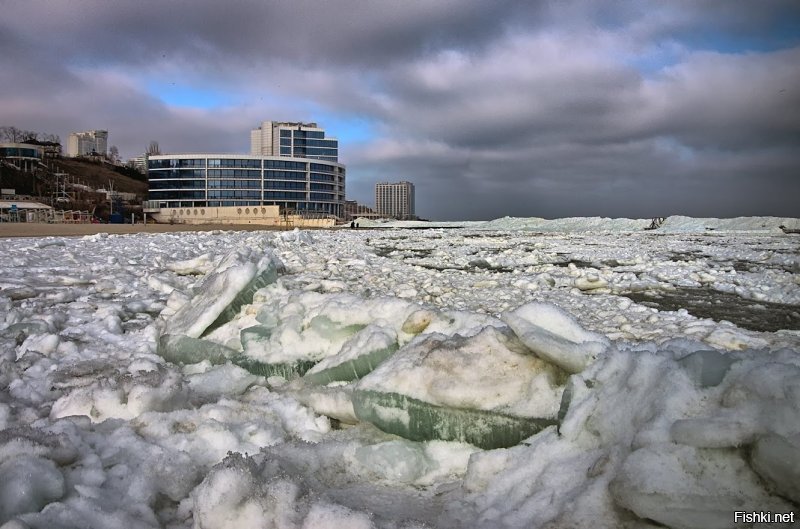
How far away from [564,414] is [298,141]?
10865 centimetres

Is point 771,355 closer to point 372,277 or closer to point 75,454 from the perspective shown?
point 75,454

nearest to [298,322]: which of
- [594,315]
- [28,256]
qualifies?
[594,315]

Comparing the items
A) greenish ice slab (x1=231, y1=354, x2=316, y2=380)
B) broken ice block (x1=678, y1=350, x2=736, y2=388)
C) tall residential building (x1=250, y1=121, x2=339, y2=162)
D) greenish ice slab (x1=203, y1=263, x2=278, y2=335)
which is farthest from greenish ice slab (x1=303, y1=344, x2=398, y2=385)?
tall residential building (x1=250, y1=121, x2=339, y2=162)

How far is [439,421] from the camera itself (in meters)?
2.31

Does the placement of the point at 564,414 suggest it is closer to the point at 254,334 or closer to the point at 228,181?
the point at 254,334

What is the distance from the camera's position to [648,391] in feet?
5.80

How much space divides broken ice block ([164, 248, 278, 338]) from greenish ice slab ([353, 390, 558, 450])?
1828 millimetres

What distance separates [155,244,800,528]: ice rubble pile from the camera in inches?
55.6

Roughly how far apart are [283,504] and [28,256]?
32.5 ft

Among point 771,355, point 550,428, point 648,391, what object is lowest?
point 550,428

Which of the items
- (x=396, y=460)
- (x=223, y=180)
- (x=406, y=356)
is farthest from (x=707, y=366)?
(x=223, y=180)

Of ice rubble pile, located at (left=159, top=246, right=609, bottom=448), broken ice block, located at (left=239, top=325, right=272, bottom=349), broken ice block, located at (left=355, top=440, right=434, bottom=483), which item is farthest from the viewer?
broken ice block, located at (left=239, top=325, right=272, bottom=349)

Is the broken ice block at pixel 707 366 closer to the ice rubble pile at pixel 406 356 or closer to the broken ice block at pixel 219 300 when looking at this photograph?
the ice rubble pile at pixel 406 356

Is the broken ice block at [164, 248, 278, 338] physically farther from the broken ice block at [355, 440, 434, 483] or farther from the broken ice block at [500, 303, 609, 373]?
the broken ice block at [500, 303, 609, 373]
